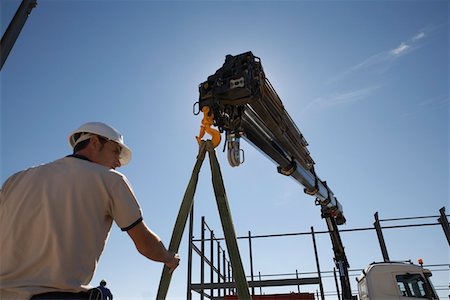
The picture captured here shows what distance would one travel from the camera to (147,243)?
1.72m

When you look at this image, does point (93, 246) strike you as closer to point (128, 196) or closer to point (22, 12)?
point (128, 196)

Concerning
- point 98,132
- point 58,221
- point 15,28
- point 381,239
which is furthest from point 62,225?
point 381,239

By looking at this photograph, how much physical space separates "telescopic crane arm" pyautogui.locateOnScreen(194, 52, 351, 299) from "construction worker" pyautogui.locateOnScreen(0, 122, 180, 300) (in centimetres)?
174

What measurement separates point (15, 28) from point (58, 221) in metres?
3.11

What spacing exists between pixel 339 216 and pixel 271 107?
606 cm

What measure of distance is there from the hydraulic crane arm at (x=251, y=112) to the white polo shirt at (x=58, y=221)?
2.20 m

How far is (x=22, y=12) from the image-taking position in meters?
3.55

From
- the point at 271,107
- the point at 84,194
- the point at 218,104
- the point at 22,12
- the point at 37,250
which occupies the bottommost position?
the point at 37,250

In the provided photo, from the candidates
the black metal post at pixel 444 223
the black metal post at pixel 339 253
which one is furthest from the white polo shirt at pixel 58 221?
the black metal post at pixel 444 223

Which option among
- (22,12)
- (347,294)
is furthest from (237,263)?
(347,294)

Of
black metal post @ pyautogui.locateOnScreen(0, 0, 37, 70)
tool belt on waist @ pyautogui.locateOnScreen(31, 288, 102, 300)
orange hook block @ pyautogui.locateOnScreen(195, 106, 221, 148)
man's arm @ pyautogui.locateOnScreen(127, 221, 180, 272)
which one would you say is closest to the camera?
tool belt on waist @ pyautogui.locateOnScreen(31, 288, 102, 300)

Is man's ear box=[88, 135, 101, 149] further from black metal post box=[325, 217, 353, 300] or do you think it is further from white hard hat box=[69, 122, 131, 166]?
black metal post box=[325, 217, 353, 300]

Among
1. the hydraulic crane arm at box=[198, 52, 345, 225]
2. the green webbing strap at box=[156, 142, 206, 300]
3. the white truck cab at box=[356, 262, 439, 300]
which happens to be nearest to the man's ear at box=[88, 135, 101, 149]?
the green webbing strap at box=[156, 142, 206, 300]

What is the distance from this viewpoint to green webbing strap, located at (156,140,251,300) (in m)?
2.37
